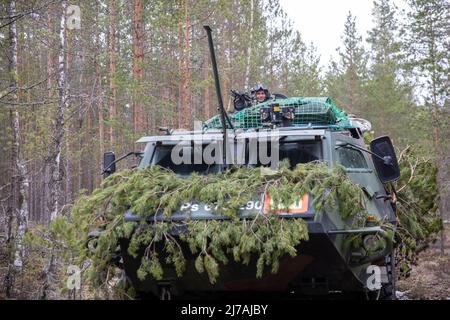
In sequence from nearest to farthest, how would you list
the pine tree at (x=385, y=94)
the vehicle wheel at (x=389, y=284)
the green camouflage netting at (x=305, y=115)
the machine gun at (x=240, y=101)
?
1. the vehicle wheel at (x=389, y=284)
2. the green camouflage netting at (x=305, y=115)
3. the machine gun at (x=240, y=101)
4. the pine tree at (x=385, y=94)

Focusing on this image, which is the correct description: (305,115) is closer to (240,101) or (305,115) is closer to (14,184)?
(240,101)

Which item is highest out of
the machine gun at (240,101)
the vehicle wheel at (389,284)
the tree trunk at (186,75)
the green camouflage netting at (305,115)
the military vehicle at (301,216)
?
the tree trunk at (186,75)

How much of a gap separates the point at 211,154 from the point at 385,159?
5.97ft

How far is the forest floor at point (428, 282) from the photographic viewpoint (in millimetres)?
8500

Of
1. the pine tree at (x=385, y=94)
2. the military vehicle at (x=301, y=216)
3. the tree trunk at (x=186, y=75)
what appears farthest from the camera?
the pine tree at (x=385, y=94)

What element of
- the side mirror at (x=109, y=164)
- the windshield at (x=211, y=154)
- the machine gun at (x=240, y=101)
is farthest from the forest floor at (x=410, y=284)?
the machine gun at (x=240, y=101)

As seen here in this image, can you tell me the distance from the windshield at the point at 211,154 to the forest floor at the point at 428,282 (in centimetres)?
360

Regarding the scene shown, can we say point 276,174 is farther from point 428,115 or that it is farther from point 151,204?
point 428,115

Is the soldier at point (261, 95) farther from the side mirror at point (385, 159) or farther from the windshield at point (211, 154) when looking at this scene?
the side mirror at point (385, 159)

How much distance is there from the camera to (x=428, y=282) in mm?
10102

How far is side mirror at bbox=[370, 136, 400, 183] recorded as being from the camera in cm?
583

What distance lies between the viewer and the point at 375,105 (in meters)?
29.4
